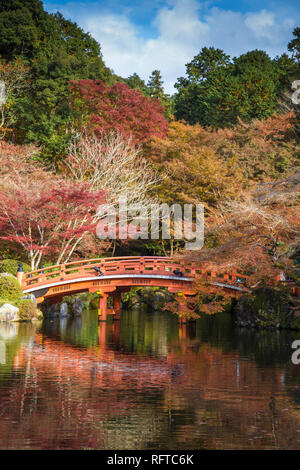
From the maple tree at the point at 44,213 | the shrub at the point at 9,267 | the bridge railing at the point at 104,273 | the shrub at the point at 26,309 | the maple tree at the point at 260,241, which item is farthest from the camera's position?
the maple tree at the point at 44,213

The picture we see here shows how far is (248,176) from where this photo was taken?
31359mm

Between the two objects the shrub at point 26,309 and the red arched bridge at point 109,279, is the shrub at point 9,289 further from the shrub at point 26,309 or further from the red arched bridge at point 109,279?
the red arched bridge at point 109,279

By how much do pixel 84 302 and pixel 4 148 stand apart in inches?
360

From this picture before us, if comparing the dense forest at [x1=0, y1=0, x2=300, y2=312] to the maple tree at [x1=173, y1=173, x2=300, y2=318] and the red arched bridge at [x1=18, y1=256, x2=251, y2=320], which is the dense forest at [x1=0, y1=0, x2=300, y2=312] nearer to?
the maple tree at [x1=173, y1=173, x2=300, y2=318]

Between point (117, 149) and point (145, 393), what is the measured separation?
20.9m

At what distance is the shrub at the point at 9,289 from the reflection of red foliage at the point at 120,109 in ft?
40.4

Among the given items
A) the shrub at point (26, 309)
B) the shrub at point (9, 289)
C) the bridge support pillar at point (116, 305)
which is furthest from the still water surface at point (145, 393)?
the bridge support pillar at point (116, 305)

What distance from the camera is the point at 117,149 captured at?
29.6 m

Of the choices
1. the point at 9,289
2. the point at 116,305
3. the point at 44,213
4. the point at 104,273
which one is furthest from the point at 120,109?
the point at 9,289

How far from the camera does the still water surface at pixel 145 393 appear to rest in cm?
746

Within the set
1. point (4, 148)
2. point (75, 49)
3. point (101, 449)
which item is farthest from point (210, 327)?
point (75, 49)

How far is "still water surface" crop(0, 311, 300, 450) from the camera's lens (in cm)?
746

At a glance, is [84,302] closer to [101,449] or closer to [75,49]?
[75,49]

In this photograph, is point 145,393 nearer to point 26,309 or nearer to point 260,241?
point 260,241
